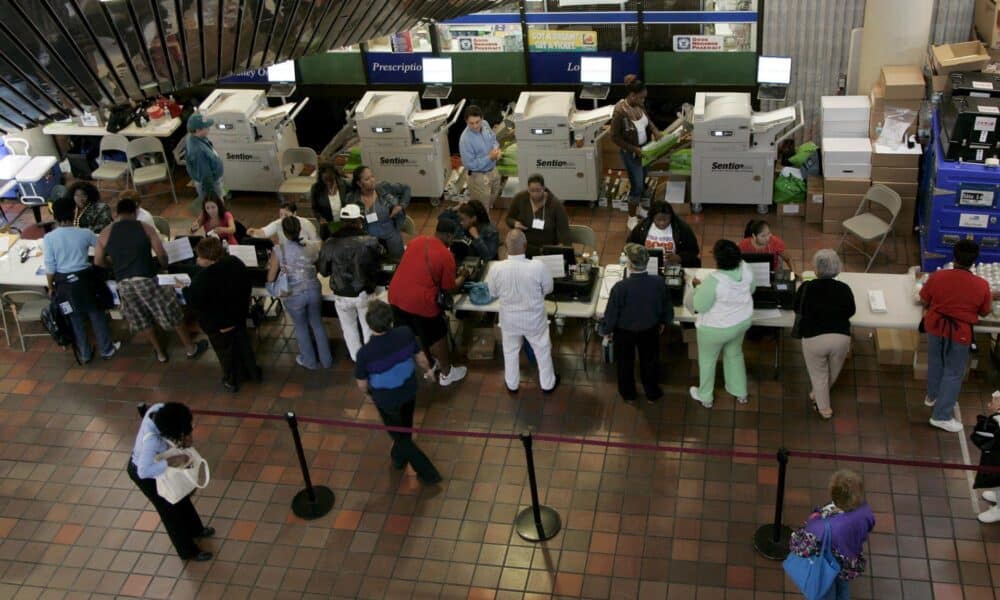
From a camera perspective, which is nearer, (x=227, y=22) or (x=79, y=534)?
(x=227, y=22)

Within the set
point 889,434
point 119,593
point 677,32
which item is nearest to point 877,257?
point 889,434

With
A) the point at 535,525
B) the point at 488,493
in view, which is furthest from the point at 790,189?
the point at 535,525

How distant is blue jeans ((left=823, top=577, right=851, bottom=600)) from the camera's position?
546 centimetres

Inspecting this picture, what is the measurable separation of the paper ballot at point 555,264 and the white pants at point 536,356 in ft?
1.70

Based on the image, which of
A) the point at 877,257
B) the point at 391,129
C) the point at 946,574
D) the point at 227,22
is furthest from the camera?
the point at 391,129

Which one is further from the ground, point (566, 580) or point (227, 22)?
point (227, 22)

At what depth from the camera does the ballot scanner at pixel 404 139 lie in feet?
35.2

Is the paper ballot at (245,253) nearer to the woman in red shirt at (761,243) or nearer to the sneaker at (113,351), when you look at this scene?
the sneaker at (113,351)

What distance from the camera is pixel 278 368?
338 inches

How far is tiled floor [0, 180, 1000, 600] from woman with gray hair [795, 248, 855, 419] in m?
0.49

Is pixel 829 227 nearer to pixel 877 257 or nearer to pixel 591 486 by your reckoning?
pixel 877 257

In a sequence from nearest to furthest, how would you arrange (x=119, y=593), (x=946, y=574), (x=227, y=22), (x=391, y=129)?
1. (x=227, y=22)
2. (x=946, y=574)
3. (x=119, y=593)
4. (x=391, y=129)

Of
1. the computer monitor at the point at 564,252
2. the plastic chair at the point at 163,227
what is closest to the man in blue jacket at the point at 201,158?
the plastic chair at the point at 163,227

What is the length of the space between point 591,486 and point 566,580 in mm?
852
